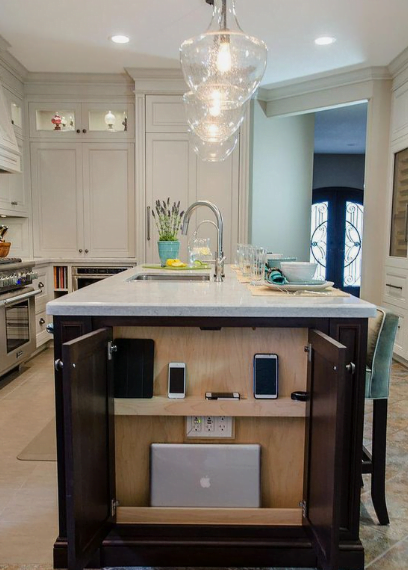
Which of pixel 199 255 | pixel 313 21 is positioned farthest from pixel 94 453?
pixel 313 21

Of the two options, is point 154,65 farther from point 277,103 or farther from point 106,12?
point 277,103

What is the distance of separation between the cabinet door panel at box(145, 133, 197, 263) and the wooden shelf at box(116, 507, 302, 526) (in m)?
3.68

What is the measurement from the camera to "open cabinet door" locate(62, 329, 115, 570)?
4.28 ft

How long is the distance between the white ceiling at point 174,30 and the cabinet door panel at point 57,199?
2.81 ft

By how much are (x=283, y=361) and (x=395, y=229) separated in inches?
138

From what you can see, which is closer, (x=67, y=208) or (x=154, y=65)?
(x=154, y=65)

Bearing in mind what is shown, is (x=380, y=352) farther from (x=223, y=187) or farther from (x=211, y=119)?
(x=223, y=187)

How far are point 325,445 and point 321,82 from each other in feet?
15.6

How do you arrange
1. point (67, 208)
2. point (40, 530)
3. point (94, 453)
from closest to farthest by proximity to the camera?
1. point (94, 453)
2. point (40, 530)
3. point (67, 208)

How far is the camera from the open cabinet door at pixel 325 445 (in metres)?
1.31

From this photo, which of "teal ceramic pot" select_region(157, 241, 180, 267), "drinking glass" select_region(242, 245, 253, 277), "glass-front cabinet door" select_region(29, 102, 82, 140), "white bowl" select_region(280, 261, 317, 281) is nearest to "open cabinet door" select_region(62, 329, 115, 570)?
"white bowl" select_region(280, 261, 317, 281)

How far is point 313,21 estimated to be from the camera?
151 inches

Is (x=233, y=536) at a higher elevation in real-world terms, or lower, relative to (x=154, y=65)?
lower

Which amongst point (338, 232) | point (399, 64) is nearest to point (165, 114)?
point (399, 64)
